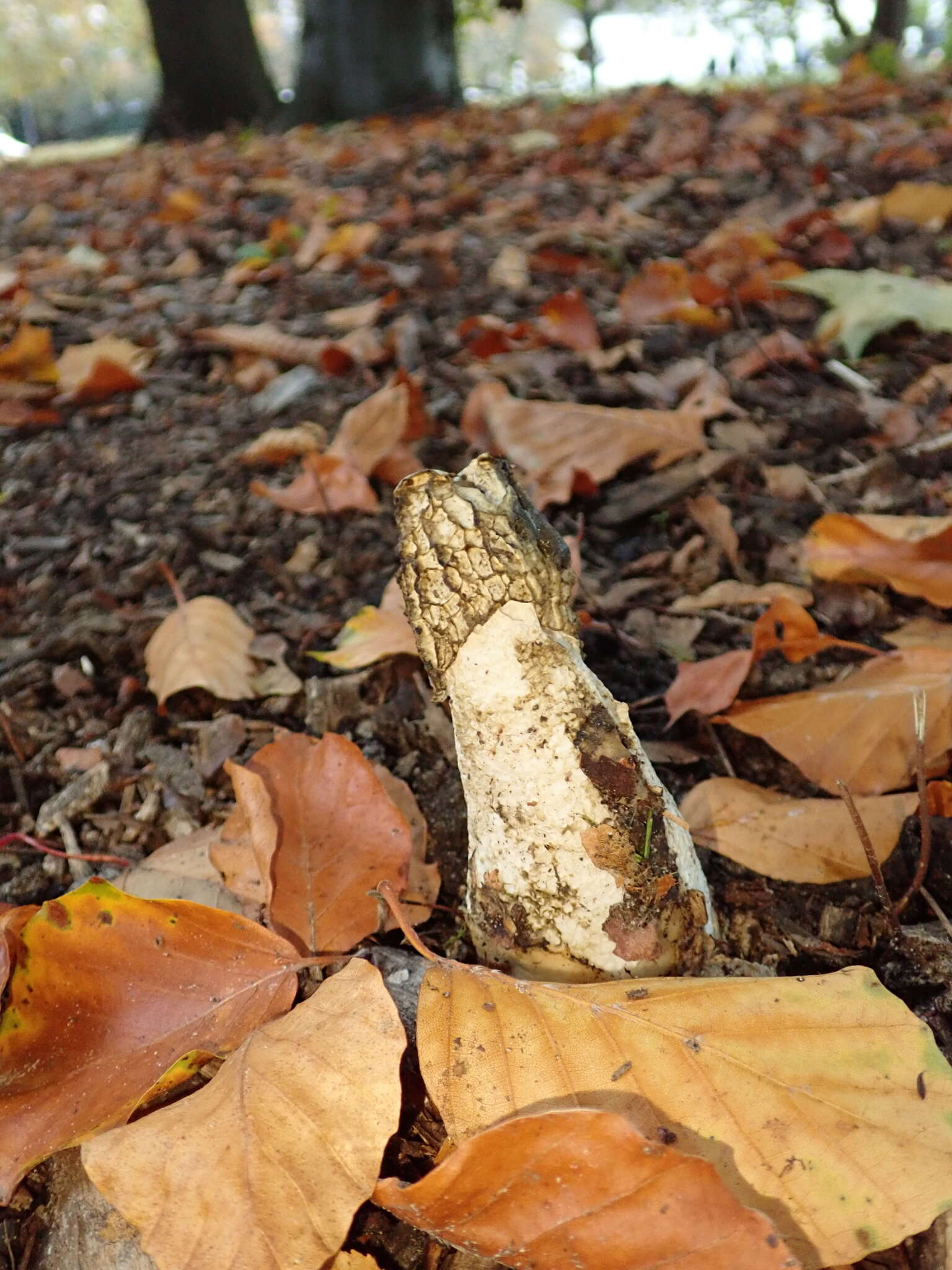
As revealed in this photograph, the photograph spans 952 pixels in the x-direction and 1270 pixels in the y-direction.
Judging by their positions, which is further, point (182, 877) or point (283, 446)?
point (283, 446)

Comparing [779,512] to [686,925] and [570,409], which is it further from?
[686,925]

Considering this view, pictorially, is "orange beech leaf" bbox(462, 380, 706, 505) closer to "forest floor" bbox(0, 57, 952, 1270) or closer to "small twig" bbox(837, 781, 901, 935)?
"forest floor" bbox(0, 57, 952, 1270)

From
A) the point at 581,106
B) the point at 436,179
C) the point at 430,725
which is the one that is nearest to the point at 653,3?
the point at 581,106

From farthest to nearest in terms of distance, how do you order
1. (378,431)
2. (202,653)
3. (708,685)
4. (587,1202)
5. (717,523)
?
(378,431), (717,523), (202,653), (708,685), (587,1202)

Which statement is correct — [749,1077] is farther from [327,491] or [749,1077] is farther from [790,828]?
[327,491]

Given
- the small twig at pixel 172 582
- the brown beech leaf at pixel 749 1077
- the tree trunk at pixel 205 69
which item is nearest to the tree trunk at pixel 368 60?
the tree trunk at pixel 205 69

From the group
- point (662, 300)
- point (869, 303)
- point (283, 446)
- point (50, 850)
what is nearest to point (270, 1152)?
point (50, 850)

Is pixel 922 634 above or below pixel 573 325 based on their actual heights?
below

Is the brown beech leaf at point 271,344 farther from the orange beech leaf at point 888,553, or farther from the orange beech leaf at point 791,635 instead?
the orange beech leaf at point 791,635
